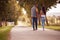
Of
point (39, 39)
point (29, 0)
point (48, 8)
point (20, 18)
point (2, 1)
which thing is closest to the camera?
point (39, 39)

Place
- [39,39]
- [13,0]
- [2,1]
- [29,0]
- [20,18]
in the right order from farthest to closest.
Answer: [20,18]
[13,0]
[29,0]
[2,1]
[39,39]

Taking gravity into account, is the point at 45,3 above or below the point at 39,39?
above

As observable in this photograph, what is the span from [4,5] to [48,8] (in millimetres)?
6762

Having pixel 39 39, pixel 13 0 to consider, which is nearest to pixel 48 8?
pixel 13 0

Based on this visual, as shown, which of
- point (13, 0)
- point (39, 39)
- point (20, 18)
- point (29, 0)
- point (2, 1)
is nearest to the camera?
point (39, 39)

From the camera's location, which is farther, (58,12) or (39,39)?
(58,12)

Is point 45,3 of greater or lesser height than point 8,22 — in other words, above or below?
above

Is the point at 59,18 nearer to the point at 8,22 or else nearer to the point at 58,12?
the point at 58,12

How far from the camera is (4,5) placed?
75.2 feet

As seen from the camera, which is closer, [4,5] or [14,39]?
[14,39]

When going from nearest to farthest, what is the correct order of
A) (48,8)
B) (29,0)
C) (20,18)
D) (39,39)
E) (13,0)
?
1. (39,39)
2. (29,0)
3. (48,8)
4. (13,0)
5. (20,18)

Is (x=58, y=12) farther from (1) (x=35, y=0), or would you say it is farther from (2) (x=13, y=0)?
(2) (x=13, y=0)

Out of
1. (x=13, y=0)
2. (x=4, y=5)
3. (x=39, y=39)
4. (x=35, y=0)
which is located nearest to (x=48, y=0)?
(x=35, y=0)

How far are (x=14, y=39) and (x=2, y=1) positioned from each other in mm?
13604
